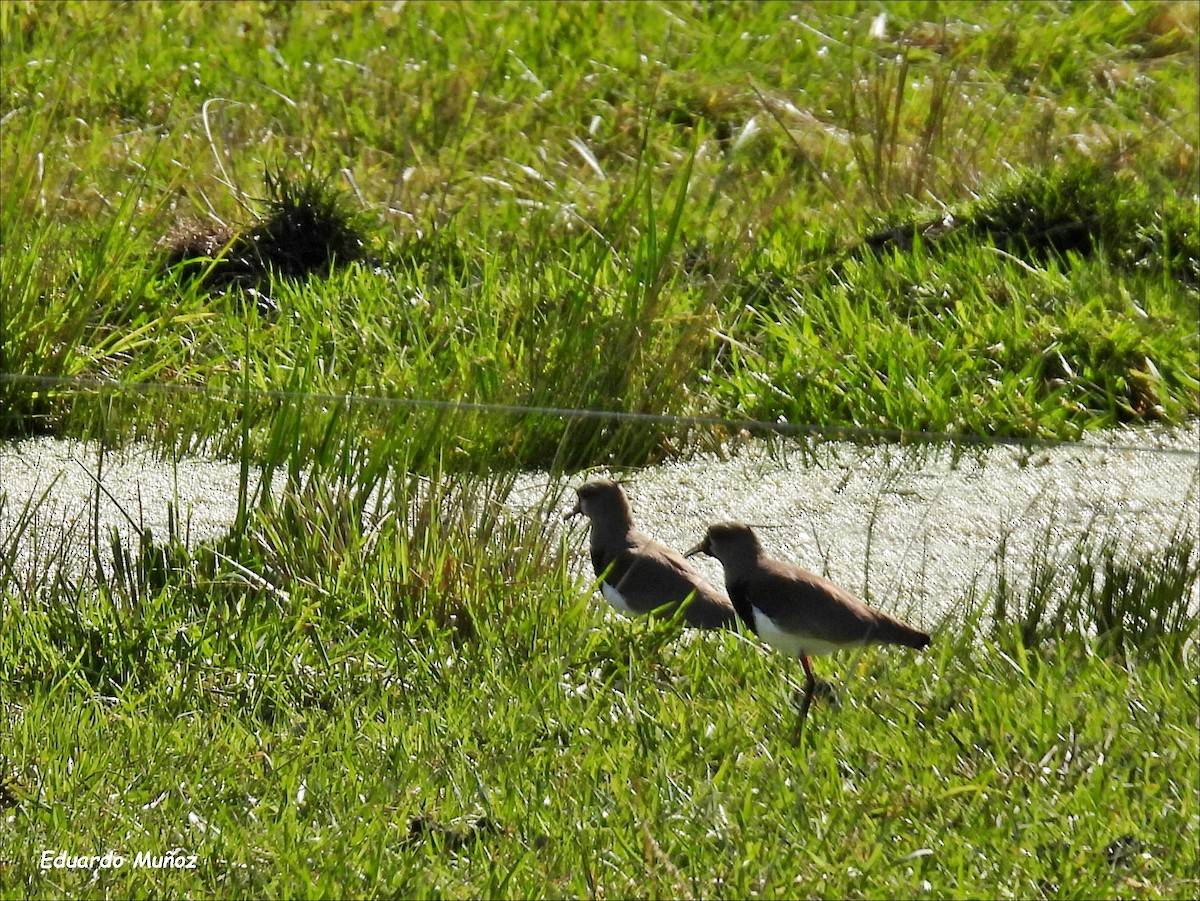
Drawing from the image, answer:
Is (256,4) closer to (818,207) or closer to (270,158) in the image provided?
(270,158)

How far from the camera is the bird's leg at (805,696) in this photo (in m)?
2.59

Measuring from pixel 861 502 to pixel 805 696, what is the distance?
0.67m

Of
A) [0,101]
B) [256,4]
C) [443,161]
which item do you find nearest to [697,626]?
[443,161]

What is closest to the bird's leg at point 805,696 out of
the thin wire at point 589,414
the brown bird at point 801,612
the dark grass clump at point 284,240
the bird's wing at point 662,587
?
the brown bird at point 801,612

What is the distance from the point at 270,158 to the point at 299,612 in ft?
9.32

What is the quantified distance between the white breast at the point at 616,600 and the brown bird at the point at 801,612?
0.63 ft

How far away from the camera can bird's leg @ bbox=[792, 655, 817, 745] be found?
2.59 meters

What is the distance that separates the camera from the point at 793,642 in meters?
2.81

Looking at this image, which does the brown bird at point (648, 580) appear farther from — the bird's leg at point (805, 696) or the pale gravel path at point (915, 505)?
the bird's leg at point (805, 696)

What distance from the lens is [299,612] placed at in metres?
2.94

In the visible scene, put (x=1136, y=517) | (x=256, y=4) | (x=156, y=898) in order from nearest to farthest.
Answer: (x=156, y=898), (x=1136, y=517), (x=256, y=4)

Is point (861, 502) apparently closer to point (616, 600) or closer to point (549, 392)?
point (616, 600)

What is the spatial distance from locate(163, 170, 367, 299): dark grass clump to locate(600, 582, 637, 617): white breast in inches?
78.7

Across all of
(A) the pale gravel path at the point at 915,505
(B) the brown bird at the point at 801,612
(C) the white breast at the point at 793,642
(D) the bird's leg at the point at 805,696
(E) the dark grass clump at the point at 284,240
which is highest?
(E) the dark grass clump at the point at 284,240
